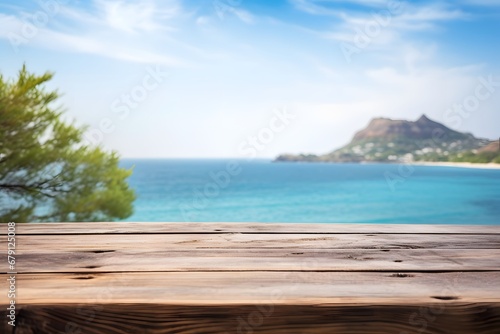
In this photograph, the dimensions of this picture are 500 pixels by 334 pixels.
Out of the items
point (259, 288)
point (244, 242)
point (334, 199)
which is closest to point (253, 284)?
point (259, 288)

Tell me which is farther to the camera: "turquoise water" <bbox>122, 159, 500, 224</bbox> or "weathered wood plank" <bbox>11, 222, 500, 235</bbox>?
"turquoise water" <bbox>122, 159, 500, 224</bbox>

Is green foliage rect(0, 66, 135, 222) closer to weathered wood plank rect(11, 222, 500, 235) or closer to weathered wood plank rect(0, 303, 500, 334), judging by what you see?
weathered wood plank rect(11, 222, 500, 235)

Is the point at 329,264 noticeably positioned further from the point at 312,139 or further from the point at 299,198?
the point at 312,139

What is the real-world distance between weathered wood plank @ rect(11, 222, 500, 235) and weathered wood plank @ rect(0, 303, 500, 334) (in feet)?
1.29

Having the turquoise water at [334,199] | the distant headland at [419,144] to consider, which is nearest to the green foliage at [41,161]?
the turquoise water at [334,199]

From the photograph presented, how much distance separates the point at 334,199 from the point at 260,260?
21320 mm

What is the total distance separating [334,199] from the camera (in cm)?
2161

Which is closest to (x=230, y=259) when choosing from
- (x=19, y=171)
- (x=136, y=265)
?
(x=136, y=265)

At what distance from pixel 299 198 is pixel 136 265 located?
21.6 m

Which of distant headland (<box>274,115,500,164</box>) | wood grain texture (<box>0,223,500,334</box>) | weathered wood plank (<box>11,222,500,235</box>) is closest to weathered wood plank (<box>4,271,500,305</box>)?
wood grain texture (<box>0,223,500,334</box>)

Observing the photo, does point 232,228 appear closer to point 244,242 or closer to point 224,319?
point 244,242

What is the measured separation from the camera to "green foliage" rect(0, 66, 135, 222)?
5.21 metres

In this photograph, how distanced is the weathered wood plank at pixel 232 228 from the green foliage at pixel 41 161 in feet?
A: 15.2

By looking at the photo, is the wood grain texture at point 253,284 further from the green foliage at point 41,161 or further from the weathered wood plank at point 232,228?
the green foliage at point 41,161
